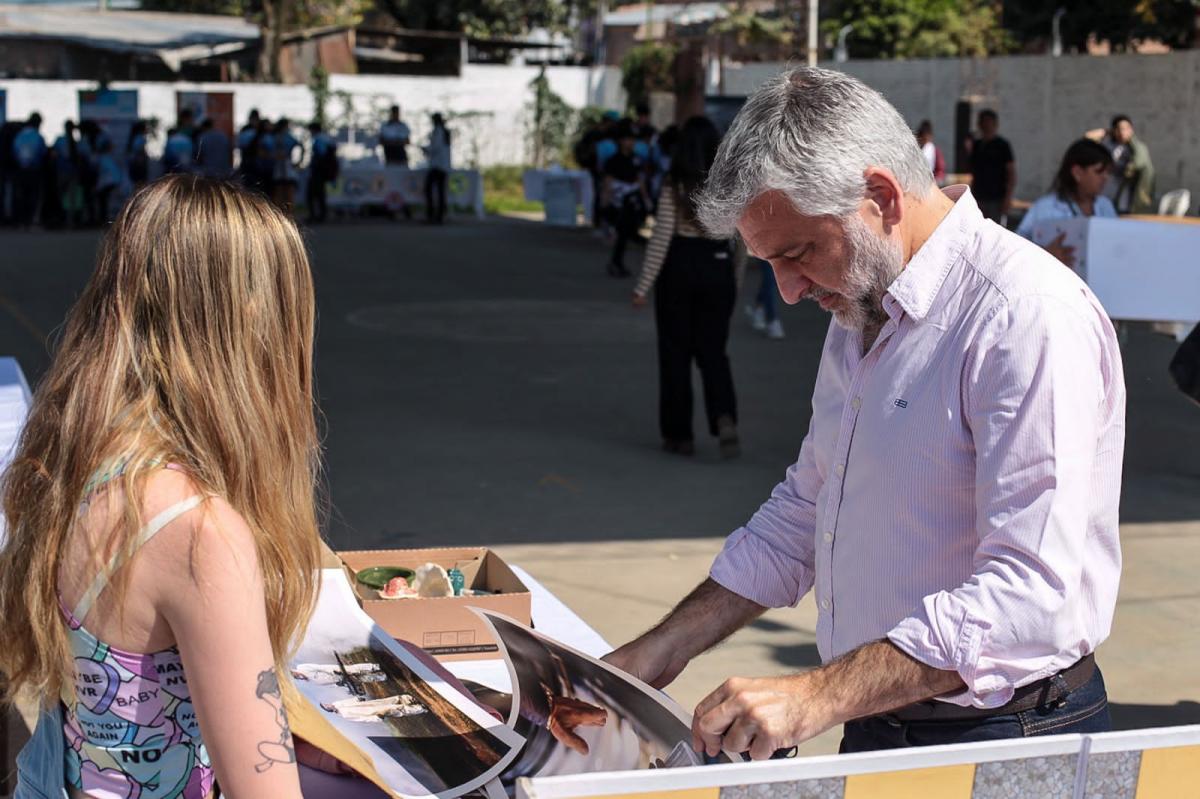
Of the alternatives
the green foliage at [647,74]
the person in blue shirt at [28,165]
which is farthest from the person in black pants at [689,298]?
the green foliage at [647,74]

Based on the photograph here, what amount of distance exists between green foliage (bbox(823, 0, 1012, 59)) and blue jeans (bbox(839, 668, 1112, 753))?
146 feet

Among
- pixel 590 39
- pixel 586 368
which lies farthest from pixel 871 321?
pixel 590 39

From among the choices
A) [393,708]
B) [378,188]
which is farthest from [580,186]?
[393,708]

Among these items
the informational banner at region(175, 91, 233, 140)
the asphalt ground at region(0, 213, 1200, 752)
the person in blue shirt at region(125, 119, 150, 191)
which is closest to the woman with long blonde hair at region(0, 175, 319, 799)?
the asphalt ground at region(0, 213, 1200, 752)

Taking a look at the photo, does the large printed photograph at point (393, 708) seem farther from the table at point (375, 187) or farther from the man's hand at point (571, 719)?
the table at point (375, 187)

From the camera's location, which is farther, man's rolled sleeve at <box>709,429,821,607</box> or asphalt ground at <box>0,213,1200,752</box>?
asphalt ground at <box>0,213,1200,752</box>

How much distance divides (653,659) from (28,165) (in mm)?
19879

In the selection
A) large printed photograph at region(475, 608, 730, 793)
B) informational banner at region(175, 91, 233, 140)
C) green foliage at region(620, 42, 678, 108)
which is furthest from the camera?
green foliage at region(620, 42, 678, 108)

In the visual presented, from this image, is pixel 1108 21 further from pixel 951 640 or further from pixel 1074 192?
pixel 951 640

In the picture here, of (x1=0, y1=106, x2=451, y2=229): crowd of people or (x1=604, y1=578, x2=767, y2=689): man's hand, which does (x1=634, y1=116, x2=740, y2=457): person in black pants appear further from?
(x1=0, y1=106, x2=451, y2=229): crowd of people

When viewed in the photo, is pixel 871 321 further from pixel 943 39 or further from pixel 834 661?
pixel 943 39

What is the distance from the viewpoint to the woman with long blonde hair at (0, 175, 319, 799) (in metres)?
1.57

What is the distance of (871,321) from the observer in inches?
80.9

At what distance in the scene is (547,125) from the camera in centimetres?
3219
